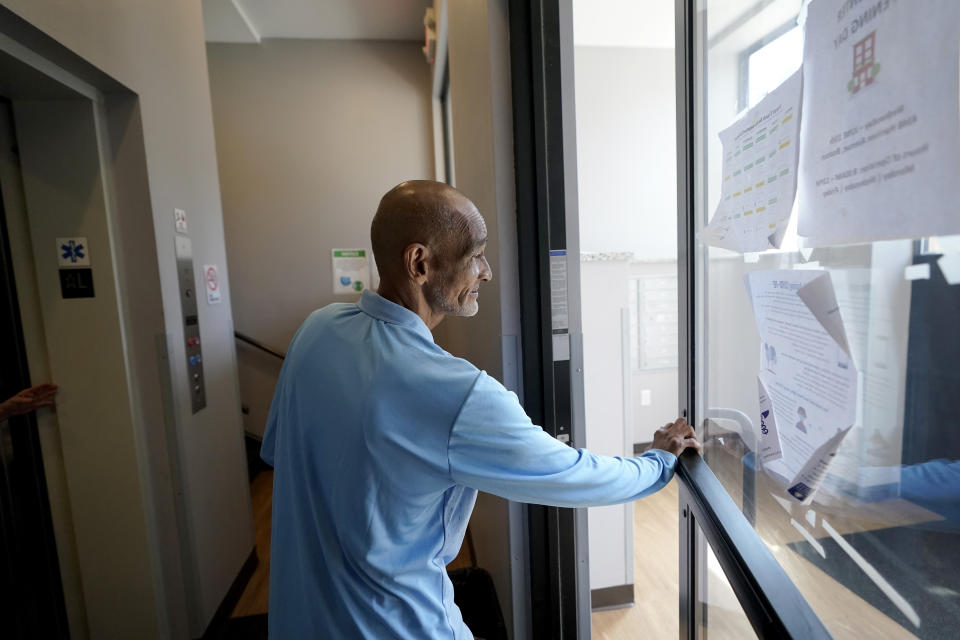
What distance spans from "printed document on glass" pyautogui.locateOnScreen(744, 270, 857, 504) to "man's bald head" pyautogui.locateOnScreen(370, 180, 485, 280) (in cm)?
53

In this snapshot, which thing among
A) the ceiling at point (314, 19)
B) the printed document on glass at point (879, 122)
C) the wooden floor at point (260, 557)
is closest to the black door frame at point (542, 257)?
the printed document on glass at point (879, 122)

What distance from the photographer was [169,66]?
191 centimetres

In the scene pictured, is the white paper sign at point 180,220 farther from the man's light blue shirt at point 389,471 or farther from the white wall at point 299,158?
the white wall at point 299,158

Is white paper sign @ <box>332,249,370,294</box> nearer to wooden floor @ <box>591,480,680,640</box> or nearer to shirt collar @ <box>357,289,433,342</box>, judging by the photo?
wooden floor @ <box>591,480,680,640</box>

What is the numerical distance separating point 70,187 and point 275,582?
154cm

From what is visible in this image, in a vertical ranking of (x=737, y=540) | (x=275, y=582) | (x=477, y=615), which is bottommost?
(x=477, y=615)

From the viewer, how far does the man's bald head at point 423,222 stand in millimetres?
913

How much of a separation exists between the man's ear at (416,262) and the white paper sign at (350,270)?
2936mm

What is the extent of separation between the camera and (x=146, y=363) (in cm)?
176

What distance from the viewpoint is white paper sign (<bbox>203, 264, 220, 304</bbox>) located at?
2.14 meters

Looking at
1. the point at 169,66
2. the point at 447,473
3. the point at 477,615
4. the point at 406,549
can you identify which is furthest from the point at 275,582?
the point at 169,66

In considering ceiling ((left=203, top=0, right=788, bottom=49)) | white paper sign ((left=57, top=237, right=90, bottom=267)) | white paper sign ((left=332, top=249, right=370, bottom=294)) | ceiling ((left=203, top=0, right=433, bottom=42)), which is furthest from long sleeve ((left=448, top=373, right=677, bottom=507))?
ceiling ((left=203, top=0, right=433, bottom=42))

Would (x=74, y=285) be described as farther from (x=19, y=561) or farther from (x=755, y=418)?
(x=755, y=418)

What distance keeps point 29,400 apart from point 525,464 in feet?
5.81
